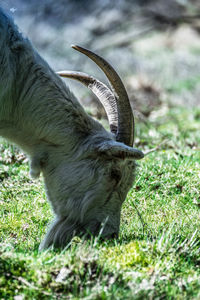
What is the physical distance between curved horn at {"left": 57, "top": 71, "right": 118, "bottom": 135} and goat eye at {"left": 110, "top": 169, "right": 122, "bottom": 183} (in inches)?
25.5

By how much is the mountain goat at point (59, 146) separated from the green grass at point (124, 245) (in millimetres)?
285

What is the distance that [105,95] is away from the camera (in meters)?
5.46

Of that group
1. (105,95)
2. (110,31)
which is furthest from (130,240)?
(110,31)

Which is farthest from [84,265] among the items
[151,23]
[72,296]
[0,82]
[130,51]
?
[130,51]

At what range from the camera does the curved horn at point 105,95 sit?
529cm

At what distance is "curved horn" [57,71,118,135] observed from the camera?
17.4 ft

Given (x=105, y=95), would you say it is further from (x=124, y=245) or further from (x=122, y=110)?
(x=124, y=245)

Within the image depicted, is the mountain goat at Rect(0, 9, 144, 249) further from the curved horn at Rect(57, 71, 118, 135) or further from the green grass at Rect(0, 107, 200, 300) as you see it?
the curved horn at Rect(57, 71, 118, 135)

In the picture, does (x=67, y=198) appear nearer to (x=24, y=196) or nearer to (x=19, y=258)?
(x=19, y=258)

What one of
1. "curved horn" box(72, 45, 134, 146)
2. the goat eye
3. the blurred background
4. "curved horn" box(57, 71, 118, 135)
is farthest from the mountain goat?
the blurred background

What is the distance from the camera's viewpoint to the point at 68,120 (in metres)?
4.73

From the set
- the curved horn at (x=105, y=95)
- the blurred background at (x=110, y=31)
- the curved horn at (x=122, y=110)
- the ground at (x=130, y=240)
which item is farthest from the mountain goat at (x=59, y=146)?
the blurred background at (x=110, y=31)

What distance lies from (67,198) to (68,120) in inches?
30.6

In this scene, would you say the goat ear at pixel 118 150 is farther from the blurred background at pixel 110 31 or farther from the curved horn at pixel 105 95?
the blurred background at pixel 110 31
